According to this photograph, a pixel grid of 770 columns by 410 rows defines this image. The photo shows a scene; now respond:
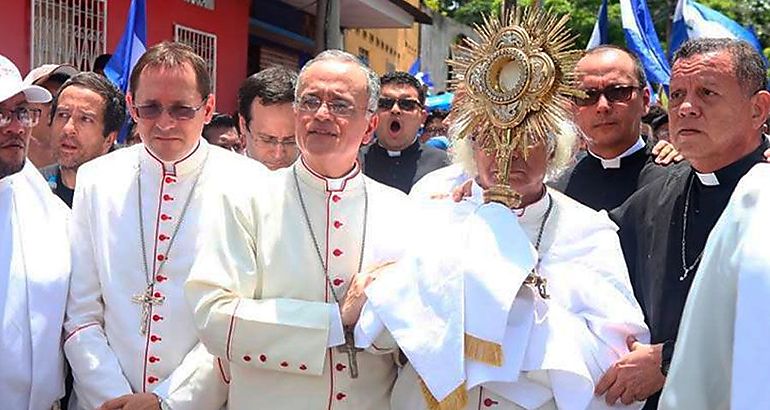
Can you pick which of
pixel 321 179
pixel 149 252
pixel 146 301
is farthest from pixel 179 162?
pixel 321 179

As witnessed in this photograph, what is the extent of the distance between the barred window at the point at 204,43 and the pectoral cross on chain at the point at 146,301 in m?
7.57

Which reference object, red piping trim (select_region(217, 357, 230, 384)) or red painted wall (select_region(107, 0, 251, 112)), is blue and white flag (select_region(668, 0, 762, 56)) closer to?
red painted wall (select_region(107, 0, 251, 112))

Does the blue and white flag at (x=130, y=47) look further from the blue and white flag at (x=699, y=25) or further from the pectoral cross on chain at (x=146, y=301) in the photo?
the blue and white flag at (x=699, y=25)

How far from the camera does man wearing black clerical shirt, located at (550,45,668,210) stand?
3979mm

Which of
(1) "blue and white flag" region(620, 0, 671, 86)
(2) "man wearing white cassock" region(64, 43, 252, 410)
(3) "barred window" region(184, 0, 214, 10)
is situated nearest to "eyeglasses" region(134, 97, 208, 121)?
(2) "man wearing white cassock" region(64, 43, 252, 410)

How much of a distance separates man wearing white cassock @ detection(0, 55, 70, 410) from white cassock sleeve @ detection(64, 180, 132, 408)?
0.14 ft

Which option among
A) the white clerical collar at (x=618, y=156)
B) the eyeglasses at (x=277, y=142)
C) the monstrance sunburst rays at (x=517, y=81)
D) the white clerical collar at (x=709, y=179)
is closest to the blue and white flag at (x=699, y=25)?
the white clerical collar at (x=618, y=156)

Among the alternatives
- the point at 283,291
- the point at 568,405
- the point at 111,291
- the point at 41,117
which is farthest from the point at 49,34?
the point at 568,405

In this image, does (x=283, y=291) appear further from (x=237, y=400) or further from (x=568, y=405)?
(x=568, y=405)

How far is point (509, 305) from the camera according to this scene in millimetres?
2438

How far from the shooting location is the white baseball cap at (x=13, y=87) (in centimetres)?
309

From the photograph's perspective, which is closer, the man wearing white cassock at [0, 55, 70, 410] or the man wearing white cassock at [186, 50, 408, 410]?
the man wearing white cassock at [186, 50, 408, 410]

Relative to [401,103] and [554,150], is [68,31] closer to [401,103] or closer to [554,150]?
[401,103]

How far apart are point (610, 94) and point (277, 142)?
1.58 meters
